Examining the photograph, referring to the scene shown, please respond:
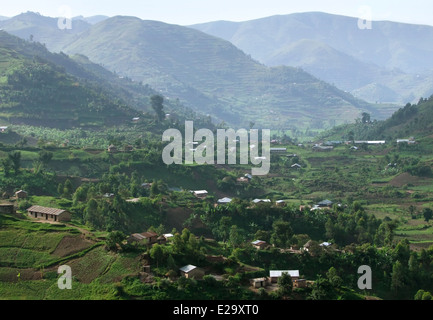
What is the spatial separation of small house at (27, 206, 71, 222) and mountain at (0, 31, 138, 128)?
56262 mm

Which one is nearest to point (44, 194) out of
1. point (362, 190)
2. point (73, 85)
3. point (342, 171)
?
point (362, 190)

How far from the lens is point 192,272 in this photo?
3503 centimetres

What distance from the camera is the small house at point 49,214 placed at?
4381 cm

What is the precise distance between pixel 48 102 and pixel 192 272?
78.2 meters

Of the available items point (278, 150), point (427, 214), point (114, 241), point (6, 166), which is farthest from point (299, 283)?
point (278, 150)

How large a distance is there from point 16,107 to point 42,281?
7411 centimetres

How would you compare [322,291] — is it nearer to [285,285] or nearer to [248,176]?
[285,285]

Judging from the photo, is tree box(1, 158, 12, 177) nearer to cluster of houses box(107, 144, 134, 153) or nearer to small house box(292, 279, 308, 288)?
cluster of houses box(107, 144, 134, 153)

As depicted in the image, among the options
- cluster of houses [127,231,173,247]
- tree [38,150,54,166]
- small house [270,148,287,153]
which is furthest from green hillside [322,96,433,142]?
cluster of houses [127,231,173,247]

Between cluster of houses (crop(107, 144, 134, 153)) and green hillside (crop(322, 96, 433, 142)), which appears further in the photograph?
green hillside (crop(322, 96, 433, 142))

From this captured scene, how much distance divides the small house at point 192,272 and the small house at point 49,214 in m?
13.1

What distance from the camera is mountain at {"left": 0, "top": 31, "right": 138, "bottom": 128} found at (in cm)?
10044

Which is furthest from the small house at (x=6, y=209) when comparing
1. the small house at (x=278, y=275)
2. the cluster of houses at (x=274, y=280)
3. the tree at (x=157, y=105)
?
the tree at (x=157, y=105)

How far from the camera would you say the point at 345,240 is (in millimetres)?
51562
